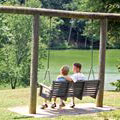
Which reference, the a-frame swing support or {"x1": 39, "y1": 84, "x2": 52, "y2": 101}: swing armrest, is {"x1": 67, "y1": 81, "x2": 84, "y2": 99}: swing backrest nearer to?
{"x1": 39, "y1": 84, "x2": 52, "y2": 101}: swing armrest

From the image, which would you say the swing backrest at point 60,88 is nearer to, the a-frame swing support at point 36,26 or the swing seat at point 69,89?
the swing seat at point 69,89

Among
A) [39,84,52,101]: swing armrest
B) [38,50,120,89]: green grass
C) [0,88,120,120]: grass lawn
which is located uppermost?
[39,84,52,101]: swing armrest

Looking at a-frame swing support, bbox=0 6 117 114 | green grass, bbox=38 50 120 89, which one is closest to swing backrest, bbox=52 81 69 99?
a-frame swing support, bbox=0 6 117 114

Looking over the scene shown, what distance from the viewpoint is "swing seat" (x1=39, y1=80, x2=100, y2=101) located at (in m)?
9.57

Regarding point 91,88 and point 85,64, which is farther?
point 85,64

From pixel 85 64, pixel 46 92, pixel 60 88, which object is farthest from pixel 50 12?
pixel 85 64

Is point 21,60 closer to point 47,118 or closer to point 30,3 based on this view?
point 30,3

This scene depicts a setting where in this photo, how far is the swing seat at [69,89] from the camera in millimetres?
9570

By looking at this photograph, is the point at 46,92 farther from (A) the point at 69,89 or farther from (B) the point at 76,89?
(B) the point at 76,89

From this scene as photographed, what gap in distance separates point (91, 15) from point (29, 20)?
129 feet

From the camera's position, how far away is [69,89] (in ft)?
32.2

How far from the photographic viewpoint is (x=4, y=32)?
141 ft

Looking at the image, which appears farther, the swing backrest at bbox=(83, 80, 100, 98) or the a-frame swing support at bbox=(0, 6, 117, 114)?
the swing backrest at bbox=(83, 80, 100, 98)

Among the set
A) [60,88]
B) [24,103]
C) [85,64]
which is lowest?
[85,64]
